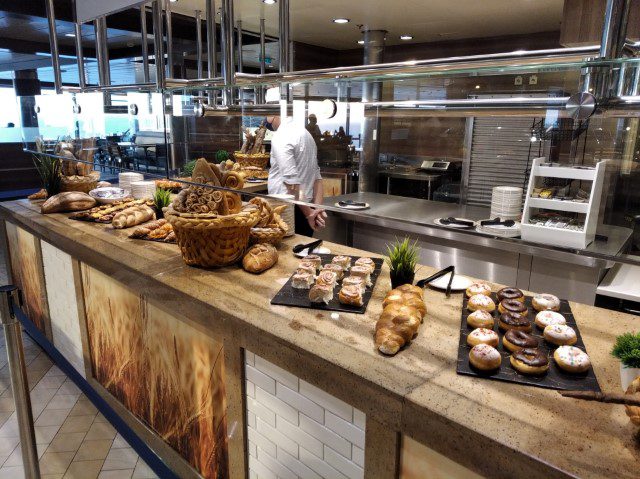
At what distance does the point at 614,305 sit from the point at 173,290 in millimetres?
2632

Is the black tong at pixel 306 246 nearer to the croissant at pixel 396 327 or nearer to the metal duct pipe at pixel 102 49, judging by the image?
the croissant at pixel 396 327

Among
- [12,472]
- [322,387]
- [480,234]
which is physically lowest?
[12,472]

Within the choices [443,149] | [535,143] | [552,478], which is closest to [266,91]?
[535,143]

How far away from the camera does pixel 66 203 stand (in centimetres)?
321

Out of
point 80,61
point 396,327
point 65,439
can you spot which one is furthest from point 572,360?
point 80,61

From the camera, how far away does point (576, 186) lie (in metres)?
1.23

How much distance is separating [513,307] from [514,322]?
0.11 metres

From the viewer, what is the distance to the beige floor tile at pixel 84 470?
7.89 ft

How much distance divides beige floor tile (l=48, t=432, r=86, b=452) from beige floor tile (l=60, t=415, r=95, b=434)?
0.04 m

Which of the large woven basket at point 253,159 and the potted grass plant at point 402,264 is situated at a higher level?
the large woven basket at point 253,159

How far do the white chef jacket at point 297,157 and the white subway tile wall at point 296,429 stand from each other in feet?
2.10

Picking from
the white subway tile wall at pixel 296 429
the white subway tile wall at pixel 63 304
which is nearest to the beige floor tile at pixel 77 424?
the white subway tile wall at pixel 63 304

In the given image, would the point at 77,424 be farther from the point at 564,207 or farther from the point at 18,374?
the point at 564,207

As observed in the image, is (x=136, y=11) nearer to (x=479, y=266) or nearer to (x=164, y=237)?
(x=164, y=237)
